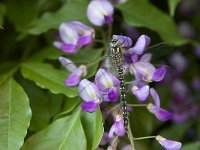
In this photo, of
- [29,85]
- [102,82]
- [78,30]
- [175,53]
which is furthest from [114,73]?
[175,53]

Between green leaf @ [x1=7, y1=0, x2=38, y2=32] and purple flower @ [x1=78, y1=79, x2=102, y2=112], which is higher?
green leaf @ [x1=7, y1=0, x2=38, y2=32]

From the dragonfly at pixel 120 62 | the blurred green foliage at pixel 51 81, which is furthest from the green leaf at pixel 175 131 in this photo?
the dragonfly at pixel 120 62

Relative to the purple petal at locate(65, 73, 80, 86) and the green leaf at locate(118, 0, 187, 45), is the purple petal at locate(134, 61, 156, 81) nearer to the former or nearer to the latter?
the purple petal at locate(65, 73, 80, 86)

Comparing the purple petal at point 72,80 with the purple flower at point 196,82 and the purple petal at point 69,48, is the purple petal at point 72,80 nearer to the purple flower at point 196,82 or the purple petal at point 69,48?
the purple petal at point 69,48

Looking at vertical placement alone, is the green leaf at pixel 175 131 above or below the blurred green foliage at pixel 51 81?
below

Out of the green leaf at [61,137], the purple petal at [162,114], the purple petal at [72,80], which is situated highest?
the purple petal at [72,80]

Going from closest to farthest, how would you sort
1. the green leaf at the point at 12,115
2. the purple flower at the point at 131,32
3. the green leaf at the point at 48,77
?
1. the green leaf at the point at 12,115
2. the green leaf at the point at 48,77
3. the purple flower at the point at 131,32

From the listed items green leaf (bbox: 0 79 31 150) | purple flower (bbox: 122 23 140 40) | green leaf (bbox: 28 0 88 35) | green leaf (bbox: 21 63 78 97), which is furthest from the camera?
purple flower (bbox: 122 23 140 40)

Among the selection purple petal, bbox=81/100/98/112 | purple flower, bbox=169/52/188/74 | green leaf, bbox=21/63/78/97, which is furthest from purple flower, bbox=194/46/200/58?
purple petal, bbox=81/100/98/112
